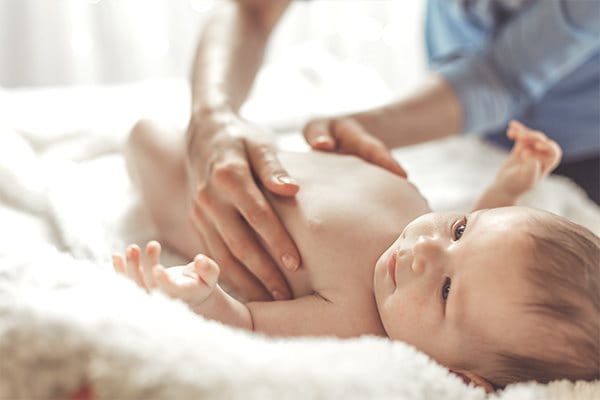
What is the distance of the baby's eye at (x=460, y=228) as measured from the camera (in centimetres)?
89

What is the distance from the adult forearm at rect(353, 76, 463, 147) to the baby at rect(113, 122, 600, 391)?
0.28 metres

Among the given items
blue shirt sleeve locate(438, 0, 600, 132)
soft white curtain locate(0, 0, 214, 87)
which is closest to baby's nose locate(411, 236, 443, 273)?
blue shirt sleeve locate(438, 0, 600, 132)

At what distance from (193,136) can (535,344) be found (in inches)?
23.9

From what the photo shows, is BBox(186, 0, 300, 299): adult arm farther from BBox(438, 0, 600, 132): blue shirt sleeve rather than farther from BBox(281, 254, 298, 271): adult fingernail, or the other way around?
BBox(438, 0, 600, 132): blue shirt sleeve

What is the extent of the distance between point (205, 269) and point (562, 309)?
0.37 meters

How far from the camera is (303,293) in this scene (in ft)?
3.11

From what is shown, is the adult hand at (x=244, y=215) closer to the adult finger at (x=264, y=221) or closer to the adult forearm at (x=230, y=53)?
the adult finger at (x=264, y=221)

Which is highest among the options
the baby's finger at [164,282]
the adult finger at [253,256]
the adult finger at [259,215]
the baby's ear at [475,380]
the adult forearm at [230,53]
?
the adult forearm at [230,53]

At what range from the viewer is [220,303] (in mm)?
831

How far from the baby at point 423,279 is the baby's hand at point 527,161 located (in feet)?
0.68

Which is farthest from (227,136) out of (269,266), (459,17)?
(459,17)

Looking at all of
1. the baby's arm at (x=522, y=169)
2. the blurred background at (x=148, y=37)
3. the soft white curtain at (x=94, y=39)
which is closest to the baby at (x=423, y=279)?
the baby's arm at (x=522, y=169)

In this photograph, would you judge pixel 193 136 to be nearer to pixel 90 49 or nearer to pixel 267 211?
pixel 267 211

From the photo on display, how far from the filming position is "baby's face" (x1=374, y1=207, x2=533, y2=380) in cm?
77
